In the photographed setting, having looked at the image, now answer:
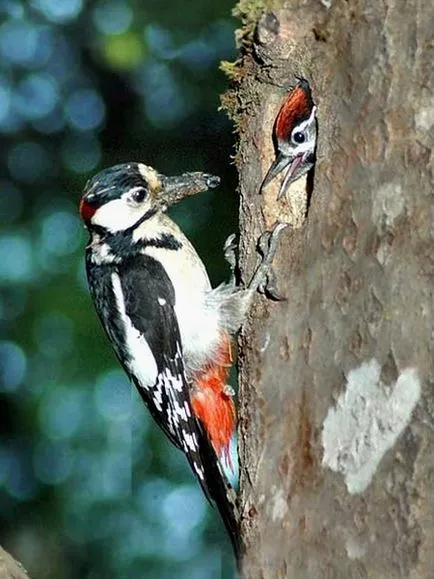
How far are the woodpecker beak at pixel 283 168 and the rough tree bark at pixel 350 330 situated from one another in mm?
225

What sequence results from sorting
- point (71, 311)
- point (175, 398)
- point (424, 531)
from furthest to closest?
1. point (71, 311)
2. point (175, 398)
3. point (424, 531)

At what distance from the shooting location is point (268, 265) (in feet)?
9.26

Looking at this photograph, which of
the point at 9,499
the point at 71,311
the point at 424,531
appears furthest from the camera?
the point at 9,499

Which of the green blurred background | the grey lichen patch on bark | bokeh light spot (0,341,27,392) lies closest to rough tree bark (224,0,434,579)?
the grey lichen patch on bark

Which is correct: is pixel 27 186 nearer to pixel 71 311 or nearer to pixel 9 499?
pixel 71 311

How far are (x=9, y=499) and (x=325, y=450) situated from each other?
7012mm

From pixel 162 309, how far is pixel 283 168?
24.5 inches

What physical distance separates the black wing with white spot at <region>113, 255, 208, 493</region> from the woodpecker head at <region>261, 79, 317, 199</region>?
533mm

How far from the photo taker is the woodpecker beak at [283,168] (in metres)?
3.00

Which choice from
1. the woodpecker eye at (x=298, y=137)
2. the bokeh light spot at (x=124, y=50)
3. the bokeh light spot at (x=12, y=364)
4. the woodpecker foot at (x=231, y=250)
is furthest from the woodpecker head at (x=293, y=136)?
the bokeh light spot at (x=12, y=364)

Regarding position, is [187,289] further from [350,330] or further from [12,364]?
[12,364]

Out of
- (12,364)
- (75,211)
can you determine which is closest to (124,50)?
(75,211)

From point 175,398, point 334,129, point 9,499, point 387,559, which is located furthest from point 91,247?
point 9,499

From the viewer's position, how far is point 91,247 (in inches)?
139
